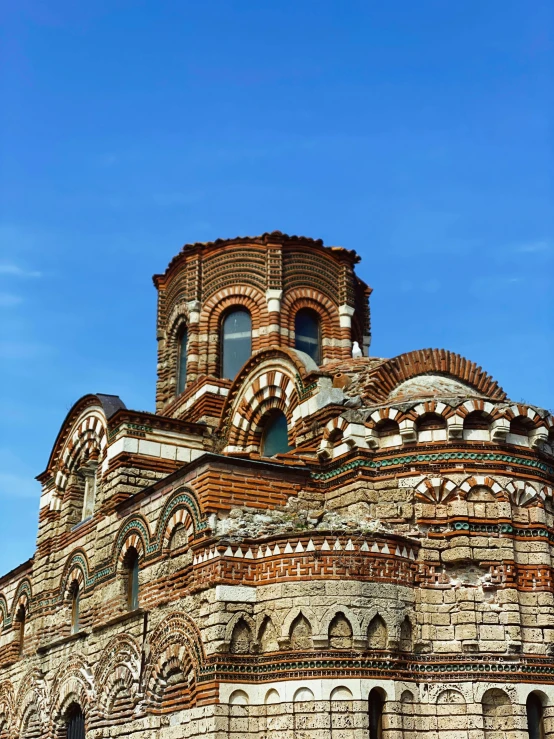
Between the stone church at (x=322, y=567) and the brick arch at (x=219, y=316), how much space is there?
2.91 m

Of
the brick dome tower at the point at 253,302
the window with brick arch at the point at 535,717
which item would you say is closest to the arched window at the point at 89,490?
the brick dome tower at the point at 253,302

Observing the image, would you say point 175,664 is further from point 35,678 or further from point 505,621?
point 35,678

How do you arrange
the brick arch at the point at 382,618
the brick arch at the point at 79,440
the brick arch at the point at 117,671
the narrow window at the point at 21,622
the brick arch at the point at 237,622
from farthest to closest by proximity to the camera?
the narrow window at the point at 21,622 → the brick arch at the point at 79,440 → the brick arch at the point at 117,671 → the brick arch at the point at 237,622 → the brick arch at the point at 382,618

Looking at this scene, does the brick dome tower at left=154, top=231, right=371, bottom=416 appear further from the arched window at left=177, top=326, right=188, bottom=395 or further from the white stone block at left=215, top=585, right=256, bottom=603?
the white stone block at left=215, top=585, right=256, bottom=603

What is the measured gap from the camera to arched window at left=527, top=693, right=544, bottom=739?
12523 mm

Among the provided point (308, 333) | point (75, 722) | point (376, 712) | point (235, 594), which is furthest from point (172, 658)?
point (308, 333)

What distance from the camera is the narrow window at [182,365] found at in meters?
21.7

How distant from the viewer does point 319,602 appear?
1195cm

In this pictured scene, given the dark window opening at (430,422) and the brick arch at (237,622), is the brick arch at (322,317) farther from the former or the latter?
the brick arch at (237,622)

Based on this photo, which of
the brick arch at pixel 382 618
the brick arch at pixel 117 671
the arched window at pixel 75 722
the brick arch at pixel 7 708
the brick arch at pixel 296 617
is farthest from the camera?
the brick arch at pixel 7 708

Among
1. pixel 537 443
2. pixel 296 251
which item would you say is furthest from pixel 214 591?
pixel 296 251

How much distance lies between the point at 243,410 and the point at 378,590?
5571 millimetres

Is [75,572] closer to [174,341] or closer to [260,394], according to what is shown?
[260,394]

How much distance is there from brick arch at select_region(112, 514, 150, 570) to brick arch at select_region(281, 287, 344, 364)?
248 inches
